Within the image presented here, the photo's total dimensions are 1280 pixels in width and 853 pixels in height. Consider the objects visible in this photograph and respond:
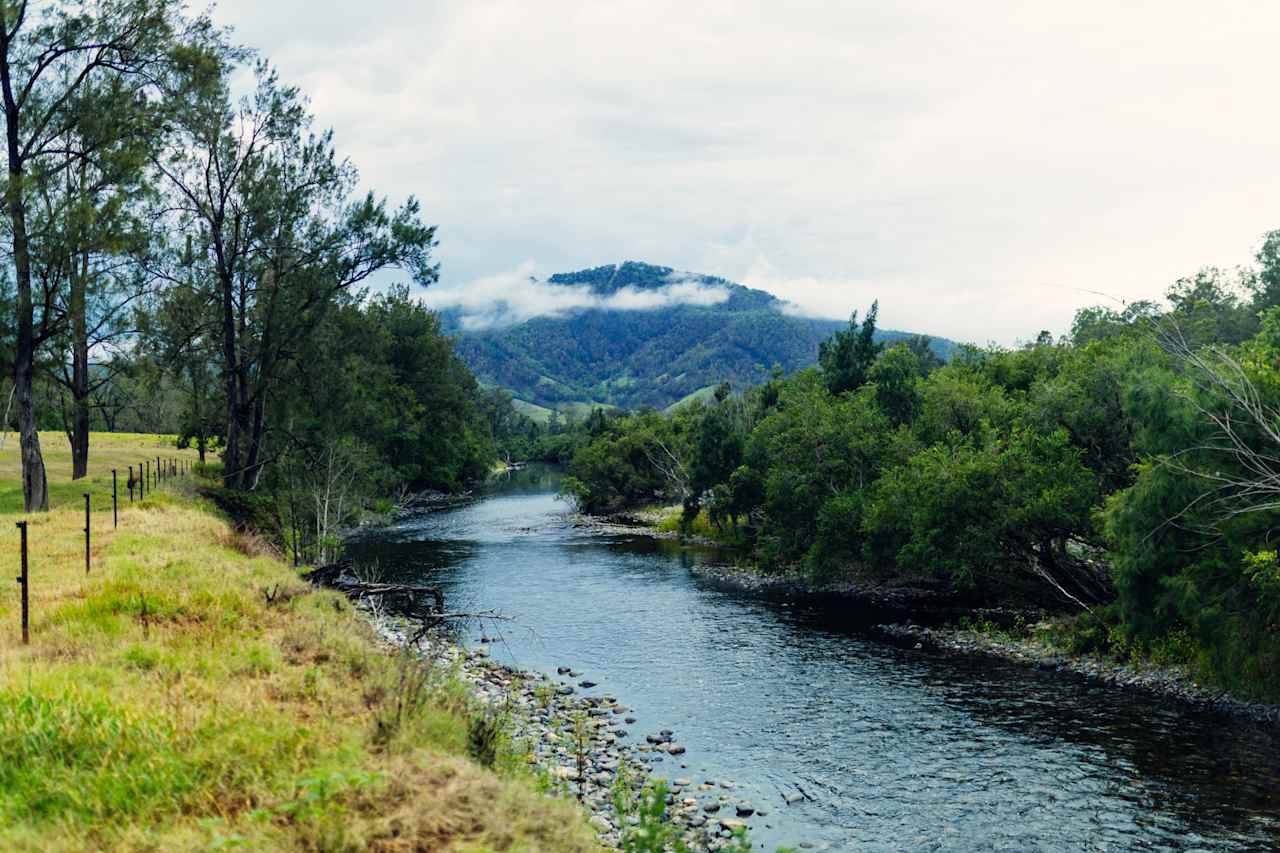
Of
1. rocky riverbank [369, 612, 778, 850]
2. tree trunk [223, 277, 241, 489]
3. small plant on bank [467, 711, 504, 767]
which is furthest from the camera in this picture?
tree trunk [223, 277, 241, 489]

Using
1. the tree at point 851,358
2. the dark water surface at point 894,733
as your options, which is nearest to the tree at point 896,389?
the tree at point 851,358

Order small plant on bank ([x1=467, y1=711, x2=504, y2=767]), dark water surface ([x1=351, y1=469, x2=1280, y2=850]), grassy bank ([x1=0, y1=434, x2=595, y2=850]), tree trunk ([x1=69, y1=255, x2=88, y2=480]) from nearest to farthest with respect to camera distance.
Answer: grassy bank ([x1=0, y1=434, x2=595, y2=850]) < small plant on bank ([x1=467, y1=711, x2=504, y2=767]) < dark water surface ([x1=351, y1=469, x2=1280, y2=850]) < tree trunk ([x1=69, y1=255, x2=88, y2=480])

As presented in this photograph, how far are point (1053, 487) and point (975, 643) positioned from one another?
289 inches

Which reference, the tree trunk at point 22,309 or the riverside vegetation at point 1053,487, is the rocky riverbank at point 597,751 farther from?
the tree trunk at point 22,309

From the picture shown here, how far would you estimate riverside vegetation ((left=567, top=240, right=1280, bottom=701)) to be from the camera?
23.6 metres

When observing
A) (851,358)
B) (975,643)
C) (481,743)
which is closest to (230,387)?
(481,743)

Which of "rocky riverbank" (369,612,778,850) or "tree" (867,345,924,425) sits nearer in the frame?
"rocky riverbank" (369,612,778,850)

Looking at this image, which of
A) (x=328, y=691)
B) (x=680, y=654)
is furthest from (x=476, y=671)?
(x=328, y=691)

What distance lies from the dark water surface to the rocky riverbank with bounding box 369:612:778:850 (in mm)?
480

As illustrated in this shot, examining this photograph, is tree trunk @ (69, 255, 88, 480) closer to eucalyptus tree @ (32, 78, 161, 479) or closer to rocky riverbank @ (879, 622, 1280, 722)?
eucalyptus tree @ (32, 78, 161, 479)

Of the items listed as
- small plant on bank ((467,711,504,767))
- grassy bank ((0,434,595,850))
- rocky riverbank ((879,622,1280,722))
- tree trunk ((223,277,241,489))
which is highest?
tree trunk ((223,277,241,489))

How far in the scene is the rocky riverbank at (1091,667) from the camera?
23.6 meters

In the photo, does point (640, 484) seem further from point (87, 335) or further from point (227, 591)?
point (227, 591)

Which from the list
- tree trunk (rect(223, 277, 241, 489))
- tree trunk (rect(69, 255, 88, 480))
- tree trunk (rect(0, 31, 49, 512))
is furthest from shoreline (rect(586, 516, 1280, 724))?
tree trunk (rect(69, 255, 88, 480))
